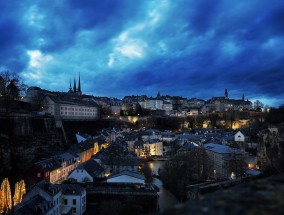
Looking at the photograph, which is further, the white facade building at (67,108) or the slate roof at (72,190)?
the white facade building at (67,108)

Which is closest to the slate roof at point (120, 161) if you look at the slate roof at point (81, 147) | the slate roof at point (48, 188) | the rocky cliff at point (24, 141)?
the slate roof at point (81, 147)

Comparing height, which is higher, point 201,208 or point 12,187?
point 201,208

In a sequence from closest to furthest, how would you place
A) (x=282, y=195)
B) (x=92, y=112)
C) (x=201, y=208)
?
(x=201, y=208) → (x=282, y=195) → (x=92, y=112)

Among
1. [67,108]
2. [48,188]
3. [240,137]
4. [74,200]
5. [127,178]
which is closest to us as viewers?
[48,188]

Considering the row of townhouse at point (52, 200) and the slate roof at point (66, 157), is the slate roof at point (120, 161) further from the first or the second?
the row of townhouse at point (52, 200)

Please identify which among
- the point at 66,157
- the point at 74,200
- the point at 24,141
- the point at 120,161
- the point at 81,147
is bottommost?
the point at 74,200

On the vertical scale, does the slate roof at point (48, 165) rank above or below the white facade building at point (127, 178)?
above

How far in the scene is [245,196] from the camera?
3131 millimetres

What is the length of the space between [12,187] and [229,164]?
27149 millimetres

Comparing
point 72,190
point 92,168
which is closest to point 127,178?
point 92,168

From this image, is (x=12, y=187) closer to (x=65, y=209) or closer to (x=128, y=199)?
(x=65, y=209)

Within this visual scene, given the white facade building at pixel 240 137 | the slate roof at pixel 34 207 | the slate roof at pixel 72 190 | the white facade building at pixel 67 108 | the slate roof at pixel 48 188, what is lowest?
the slate roof at pixel 72 190

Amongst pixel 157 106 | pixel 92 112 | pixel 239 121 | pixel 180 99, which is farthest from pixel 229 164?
pixel 180 99

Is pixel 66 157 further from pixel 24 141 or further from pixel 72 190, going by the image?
pixel 72 190
